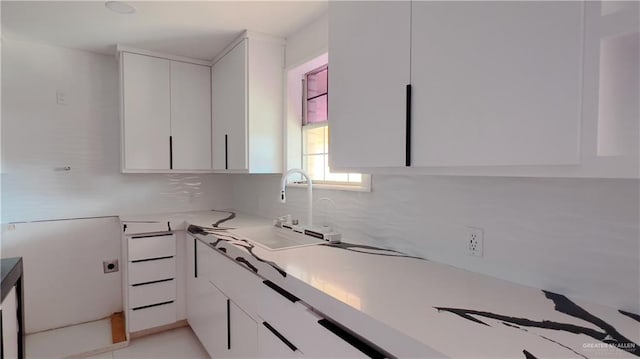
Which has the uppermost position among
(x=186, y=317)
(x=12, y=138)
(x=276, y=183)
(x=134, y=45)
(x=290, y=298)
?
(x=134, y=45)

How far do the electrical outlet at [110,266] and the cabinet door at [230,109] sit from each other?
46.4 inches

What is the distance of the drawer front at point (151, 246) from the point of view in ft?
8.05

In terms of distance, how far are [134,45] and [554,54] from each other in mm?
2756

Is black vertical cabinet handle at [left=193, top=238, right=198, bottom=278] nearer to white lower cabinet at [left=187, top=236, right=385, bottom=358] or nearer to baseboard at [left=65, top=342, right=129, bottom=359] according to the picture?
white lower cabinet at [left=187, top=236, right=385, bottom=358]

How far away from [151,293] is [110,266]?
0.67 meters

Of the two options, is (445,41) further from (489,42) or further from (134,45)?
(134,45)

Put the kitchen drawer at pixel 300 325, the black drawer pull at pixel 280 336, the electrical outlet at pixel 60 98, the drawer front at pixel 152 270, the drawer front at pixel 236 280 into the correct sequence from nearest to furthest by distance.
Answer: the kitchen drawer at pixel 300 325
the black drawer pull at pixel 280 336
the drawer front at pixel 236 280
the drawer front at pixel 152 270
the electrical outlet at pixel 60 98

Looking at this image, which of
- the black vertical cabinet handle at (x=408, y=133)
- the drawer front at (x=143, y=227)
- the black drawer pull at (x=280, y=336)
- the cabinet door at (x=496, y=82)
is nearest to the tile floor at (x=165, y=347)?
the drawer front at (x=143, y=227)

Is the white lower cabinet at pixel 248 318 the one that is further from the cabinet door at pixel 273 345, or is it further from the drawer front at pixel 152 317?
the drawer front at pixel 152 317

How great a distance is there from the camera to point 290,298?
130 cm

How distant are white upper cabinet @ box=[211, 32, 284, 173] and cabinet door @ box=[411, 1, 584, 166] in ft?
4.94

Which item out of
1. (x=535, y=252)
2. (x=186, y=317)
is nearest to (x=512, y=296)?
(x=535, y=252)

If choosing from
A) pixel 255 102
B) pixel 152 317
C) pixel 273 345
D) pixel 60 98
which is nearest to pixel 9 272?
pixel 273 345

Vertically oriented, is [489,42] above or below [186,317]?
above
